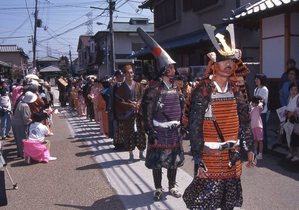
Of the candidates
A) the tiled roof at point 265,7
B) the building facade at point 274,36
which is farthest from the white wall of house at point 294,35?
the tiled roof at point 265,7

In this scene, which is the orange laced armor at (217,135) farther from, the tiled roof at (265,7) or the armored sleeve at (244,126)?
the tiled roof at (265,7)

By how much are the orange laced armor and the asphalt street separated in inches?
58.3

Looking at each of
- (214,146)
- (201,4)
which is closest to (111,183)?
(214,146)

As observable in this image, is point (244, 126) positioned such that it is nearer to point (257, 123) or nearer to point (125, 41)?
point (257, 123)

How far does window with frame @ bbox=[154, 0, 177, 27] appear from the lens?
1919 cm

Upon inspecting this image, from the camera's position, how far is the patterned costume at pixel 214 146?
3.41 m

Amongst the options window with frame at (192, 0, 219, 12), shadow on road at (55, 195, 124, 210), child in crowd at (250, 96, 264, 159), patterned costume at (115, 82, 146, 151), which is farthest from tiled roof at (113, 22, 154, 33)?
shadow on road at (55, 195, 124, 210)

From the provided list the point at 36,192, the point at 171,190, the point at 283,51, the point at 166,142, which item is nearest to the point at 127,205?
the point at 171,190

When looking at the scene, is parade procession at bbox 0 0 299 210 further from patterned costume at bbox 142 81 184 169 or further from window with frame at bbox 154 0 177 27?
window with frame at bbox 154 0 177 27

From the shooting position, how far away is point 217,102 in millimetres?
3463

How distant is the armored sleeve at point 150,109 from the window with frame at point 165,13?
1455cm

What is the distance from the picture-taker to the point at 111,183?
19.6 ft

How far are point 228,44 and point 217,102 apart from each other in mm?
603

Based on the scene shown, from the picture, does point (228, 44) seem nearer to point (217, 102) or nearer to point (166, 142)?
point (217, 102)
